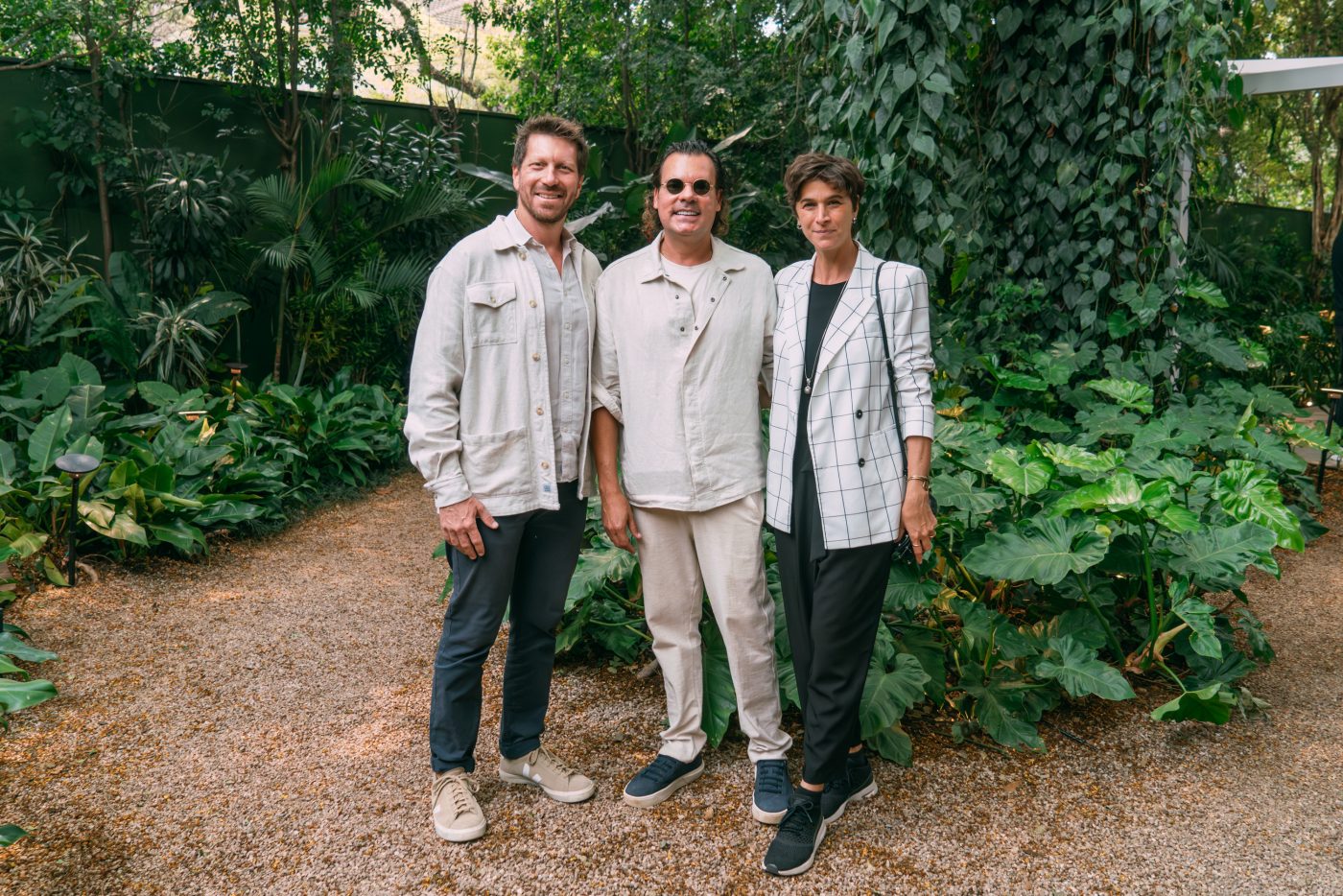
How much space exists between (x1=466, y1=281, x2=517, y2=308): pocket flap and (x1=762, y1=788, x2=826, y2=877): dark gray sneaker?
4.12 feet

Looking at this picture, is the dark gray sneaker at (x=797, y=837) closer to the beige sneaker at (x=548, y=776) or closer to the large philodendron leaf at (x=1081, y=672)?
the beige sneaker at (x=548, y=776)

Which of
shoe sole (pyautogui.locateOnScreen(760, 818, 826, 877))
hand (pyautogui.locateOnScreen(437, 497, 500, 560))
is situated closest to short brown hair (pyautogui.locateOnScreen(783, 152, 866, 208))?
hand (pyautogui.locateOnScreen(437, 497, 500, 560))

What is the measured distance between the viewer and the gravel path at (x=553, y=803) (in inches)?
80.8

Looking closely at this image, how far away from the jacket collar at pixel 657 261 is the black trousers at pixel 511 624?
52 cm

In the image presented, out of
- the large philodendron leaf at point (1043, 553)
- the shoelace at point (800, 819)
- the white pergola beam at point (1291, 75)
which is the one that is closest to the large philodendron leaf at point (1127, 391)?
the large philodendron leaf at point (1043, 553)

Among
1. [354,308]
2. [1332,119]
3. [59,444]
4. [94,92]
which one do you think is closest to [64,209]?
[94,92]

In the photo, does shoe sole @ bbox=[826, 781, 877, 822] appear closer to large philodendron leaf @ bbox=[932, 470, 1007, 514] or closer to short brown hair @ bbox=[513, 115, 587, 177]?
large philodendron leaf @ bbox=[932, 470, 1007, 514]

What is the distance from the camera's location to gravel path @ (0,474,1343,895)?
205cm

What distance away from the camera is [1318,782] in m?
2.43

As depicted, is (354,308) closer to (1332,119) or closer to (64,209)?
(64,209)

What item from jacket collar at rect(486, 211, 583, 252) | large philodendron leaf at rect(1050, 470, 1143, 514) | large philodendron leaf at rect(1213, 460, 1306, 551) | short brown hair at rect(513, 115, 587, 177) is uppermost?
short brown hair at rect(513, 115, 587, 177)

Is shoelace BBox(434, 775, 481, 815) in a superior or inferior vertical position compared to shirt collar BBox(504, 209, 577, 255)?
inferior

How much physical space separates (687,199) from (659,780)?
136cm

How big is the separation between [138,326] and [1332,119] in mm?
11849
